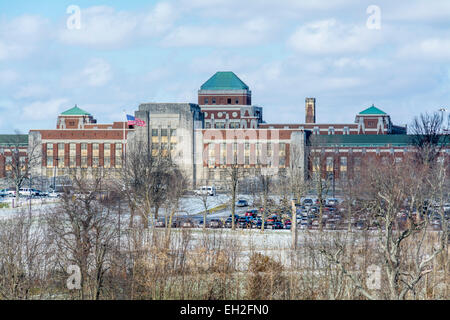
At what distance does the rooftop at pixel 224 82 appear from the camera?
12975 centimetres

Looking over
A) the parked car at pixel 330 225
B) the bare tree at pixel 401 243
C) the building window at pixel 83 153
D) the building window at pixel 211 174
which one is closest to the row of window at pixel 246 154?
the building window at pixel 211 174

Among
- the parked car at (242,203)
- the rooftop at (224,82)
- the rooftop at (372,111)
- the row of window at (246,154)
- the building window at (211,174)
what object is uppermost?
the rooftop at (224,82)

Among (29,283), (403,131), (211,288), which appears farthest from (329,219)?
(403,131)

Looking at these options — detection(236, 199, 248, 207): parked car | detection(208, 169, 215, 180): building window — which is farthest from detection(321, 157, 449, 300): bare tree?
detection(208, 169, 215, 180): building window

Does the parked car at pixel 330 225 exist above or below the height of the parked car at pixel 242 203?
below

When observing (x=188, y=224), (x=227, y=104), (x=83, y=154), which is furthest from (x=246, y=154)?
(x=188, y=224)

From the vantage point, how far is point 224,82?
13088 centimetres

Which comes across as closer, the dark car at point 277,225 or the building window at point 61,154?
the dark car at point 277,225

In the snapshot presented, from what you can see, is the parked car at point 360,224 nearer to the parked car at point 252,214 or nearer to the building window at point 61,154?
the parked car at point 252,214

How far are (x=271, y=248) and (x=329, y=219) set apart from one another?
49.2ft

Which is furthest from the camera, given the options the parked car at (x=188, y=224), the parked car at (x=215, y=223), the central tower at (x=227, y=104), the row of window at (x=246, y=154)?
the central tower at (x=227, y=104)

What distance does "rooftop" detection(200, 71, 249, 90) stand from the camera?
129750 mm

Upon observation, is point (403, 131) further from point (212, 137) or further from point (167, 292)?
point (167, 292)

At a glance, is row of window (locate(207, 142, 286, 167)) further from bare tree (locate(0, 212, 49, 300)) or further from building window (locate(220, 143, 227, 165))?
bare tree (locate(0, 212, 49, 300))
